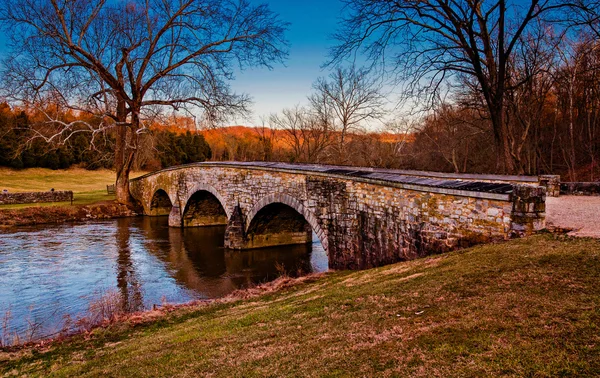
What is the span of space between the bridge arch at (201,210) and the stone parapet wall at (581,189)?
17498 millimetres

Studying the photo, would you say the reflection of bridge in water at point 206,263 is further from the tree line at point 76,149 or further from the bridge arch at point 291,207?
the tree line at point 76,149

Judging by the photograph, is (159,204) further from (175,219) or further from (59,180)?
(59,180)

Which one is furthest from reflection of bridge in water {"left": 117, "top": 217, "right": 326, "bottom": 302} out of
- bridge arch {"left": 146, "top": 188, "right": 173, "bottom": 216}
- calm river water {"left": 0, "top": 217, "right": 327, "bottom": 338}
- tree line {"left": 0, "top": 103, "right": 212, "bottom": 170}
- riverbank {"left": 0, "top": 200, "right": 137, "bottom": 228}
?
tree line {"left": 0, "top": 103, "right": 212, "bottom": 170}

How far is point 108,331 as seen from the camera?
8.43 meters

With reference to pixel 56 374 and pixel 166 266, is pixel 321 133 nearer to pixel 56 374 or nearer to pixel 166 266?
Result: pixel 166 266

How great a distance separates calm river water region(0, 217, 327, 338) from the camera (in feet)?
39.9

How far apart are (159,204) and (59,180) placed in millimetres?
22262

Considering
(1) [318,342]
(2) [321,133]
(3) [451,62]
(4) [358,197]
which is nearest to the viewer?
(1) [318,342]

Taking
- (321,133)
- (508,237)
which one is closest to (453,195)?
(508,237)

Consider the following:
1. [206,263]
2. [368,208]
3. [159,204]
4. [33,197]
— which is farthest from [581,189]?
[33,197]

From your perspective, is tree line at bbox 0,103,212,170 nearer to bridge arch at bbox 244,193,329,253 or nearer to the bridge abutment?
the bridge abutment

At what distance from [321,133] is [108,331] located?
3108cm

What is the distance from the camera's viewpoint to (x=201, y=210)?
91.4ft

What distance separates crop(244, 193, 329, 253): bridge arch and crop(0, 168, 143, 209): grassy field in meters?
21.4
